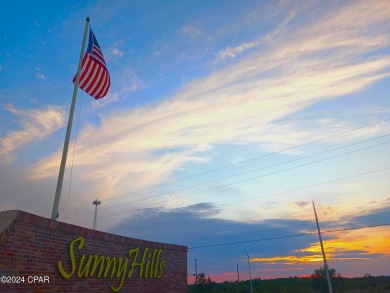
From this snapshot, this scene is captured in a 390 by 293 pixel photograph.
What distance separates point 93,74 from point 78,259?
7.32 meters

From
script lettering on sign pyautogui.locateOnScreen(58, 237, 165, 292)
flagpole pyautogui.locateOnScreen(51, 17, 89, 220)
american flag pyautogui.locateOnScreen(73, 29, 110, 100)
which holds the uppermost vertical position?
american flag pyautogui.locateOnScreen(73, 29, 110, 100)

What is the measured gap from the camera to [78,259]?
10531 millimetres

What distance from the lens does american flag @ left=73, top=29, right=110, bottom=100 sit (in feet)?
43.0

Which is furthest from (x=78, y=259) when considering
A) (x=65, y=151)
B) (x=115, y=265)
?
(x=65, y=151)

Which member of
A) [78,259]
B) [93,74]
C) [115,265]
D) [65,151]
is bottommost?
[115,265]

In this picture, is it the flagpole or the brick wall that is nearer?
the brick wall

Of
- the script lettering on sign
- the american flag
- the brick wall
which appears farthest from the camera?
the american flag

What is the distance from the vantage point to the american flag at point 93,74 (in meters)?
13.1

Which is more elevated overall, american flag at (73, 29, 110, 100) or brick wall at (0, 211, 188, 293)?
american flag at (73, 29, 110, 100)

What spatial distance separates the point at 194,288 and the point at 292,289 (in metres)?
23.7

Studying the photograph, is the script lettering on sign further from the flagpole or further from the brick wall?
the flagpole

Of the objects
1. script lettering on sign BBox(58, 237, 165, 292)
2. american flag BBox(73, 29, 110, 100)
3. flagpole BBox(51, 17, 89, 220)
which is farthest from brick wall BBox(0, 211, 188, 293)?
american flag BBox(73, 29, 110, 100)

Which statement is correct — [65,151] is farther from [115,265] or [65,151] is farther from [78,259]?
[115,265]

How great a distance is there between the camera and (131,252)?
12891 millimetres
